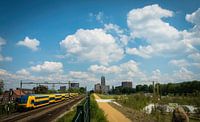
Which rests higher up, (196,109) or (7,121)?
(196,109)

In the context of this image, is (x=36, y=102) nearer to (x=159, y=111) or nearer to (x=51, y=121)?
(x=51, y=121)

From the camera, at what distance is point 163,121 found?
1838 centimetres

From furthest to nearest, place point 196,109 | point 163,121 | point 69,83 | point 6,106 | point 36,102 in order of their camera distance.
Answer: point 69,83
point 36,102
point 6,106
point 196,109
point 163,121

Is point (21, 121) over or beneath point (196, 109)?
beneath

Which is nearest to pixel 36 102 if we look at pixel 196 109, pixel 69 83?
pixel 196 109

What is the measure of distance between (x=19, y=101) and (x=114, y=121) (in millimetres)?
25478

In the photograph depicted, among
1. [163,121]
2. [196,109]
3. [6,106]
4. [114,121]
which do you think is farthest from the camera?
[6,106]

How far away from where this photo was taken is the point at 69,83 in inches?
3339

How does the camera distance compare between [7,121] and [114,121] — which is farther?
[7,121]

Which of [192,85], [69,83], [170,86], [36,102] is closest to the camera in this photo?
[36,102]

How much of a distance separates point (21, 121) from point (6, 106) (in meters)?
13.4

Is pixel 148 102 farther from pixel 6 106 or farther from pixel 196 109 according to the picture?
pixel 6 106

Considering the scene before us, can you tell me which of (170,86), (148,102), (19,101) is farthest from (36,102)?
(170,86)

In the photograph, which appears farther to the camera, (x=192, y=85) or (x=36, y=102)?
(x=192, y=85)
